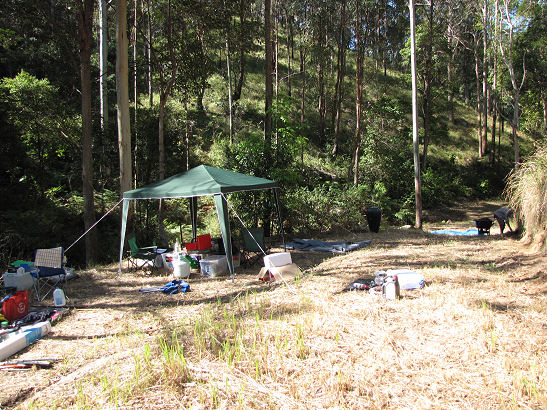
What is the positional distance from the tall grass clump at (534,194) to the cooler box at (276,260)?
416cm

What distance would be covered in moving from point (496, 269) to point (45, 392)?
5.53m

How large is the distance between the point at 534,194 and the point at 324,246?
4.16m

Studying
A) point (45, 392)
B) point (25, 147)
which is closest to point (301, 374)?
point (45, 392)

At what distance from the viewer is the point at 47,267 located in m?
6.20

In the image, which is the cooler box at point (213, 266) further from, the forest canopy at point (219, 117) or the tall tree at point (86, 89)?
the tall tree at point (86, 89)

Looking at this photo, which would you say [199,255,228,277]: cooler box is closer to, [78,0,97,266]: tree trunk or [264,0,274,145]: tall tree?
[78,0,97,266]: tree trunk

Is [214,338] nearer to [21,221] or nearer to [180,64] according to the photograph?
[180,64]

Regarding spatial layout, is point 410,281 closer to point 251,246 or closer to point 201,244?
point 251,246

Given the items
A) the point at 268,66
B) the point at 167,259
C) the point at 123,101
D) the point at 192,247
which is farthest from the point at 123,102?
the point at 268,66

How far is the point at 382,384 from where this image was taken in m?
2.62

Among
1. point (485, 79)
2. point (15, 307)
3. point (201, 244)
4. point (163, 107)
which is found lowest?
point (15, 307)

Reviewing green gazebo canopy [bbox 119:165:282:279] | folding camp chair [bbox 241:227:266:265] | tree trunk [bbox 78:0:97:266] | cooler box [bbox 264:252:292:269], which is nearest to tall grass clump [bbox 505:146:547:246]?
cooler box [bbox 264:252:292:269]

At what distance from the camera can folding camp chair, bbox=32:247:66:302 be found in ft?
19.6

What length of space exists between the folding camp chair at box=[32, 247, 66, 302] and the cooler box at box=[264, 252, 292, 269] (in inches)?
126
